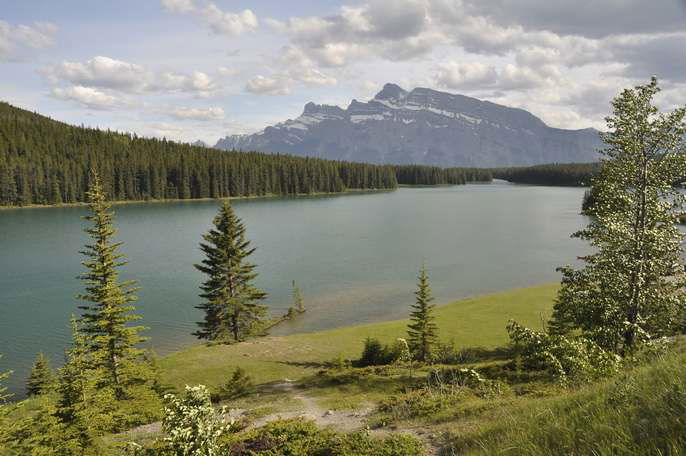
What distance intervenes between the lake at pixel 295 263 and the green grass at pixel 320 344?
17.3 ft

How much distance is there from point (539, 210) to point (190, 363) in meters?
142

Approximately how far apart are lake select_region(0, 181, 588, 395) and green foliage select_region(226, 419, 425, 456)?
93.1 ft

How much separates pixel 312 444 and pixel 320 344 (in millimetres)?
24769

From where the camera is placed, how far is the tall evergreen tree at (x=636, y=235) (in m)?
16.8

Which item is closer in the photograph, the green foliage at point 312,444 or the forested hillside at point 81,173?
the green foliage at point 312,444

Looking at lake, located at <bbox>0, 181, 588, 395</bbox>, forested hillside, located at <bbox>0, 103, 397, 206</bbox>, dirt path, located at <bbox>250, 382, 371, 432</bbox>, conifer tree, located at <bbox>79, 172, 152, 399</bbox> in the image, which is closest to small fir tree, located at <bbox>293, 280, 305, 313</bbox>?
lake, located at <bbox>0, 181, 588, 395</bbox>

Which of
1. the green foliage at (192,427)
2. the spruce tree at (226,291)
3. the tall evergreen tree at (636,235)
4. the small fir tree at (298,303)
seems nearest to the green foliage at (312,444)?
the green foliage at (192,427)

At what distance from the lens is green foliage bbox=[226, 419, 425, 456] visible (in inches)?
457

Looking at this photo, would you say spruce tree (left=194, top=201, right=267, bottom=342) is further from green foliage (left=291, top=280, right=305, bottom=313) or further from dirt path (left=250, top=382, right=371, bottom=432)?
dirt path (left=250, top=382, right=371, bottom=432)

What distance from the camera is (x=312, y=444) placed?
12547 millimetres

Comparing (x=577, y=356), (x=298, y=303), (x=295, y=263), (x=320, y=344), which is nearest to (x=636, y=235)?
(x=577, y=356)

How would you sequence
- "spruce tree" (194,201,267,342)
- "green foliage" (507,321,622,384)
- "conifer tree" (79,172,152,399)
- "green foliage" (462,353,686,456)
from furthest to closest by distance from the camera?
1. "spruce tree" (194,201,267,342)
2. "conifer tree" (79,172,152,399)
3. "green foliage" (507,321,622,384)
4. "green foliage" (462,353,686,456)

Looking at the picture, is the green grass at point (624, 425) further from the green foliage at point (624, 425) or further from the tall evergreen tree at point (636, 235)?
the tall evergreen tree at point (636, 235)

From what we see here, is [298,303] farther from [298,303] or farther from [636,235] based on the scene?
[636,235]
